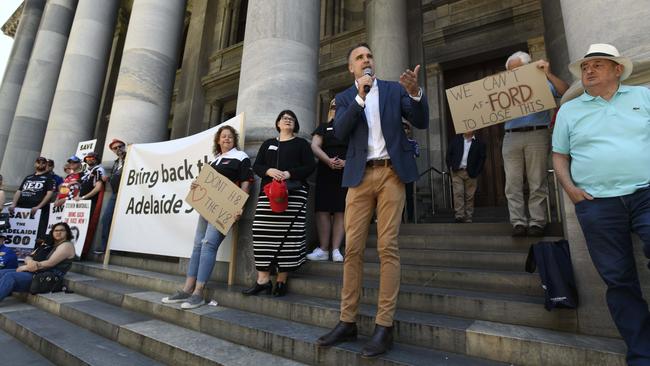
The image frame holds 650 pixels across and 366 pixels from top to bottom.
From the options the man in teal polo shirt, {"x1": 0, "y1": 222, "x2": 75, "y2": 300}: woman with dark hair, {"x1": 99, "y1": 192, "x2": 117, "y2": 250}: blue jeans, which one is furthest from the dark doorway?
{"x1": 0, "y1": 222, "x2": 75, "y2": 300}: woman with dark hair

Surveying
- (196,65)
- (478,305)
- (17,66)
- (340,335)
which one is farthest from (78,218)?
(17,66)

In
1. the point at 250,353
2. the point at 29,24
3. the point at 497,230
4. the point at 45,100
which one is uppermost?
the point at 29,24

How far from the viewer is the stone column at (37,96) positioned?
11086mm

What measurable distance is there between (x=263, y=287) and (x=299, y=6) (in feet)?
12.5

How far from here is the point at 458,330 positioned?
235 centimetres

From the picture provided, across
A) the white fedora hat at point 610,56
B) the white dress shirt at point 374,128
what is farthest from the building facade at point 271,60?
the white dress shirt at point 374,128

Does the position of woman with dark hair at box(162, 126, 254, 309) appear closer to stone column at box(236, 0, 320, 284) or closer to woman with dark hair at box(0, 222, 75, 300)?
stone column at box(236, 0, 320, 284)

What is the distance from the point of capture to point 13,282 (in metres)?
4.59

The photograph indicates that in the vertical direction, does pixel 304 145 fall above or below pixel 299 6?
below

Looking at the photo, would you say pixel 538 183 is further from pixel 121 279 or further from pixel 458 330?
pixel 121 279

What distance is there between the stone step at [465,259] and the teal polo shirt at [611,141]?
1.44m

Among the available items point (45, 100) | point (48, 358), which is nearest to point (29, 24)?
point (45, 100)

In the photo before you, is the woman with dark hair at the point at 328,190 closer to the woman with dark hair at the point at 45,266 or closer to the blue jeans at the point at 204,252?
the blue jeans at the point at 204,252

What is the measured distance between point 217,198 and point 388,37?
6125 mm
